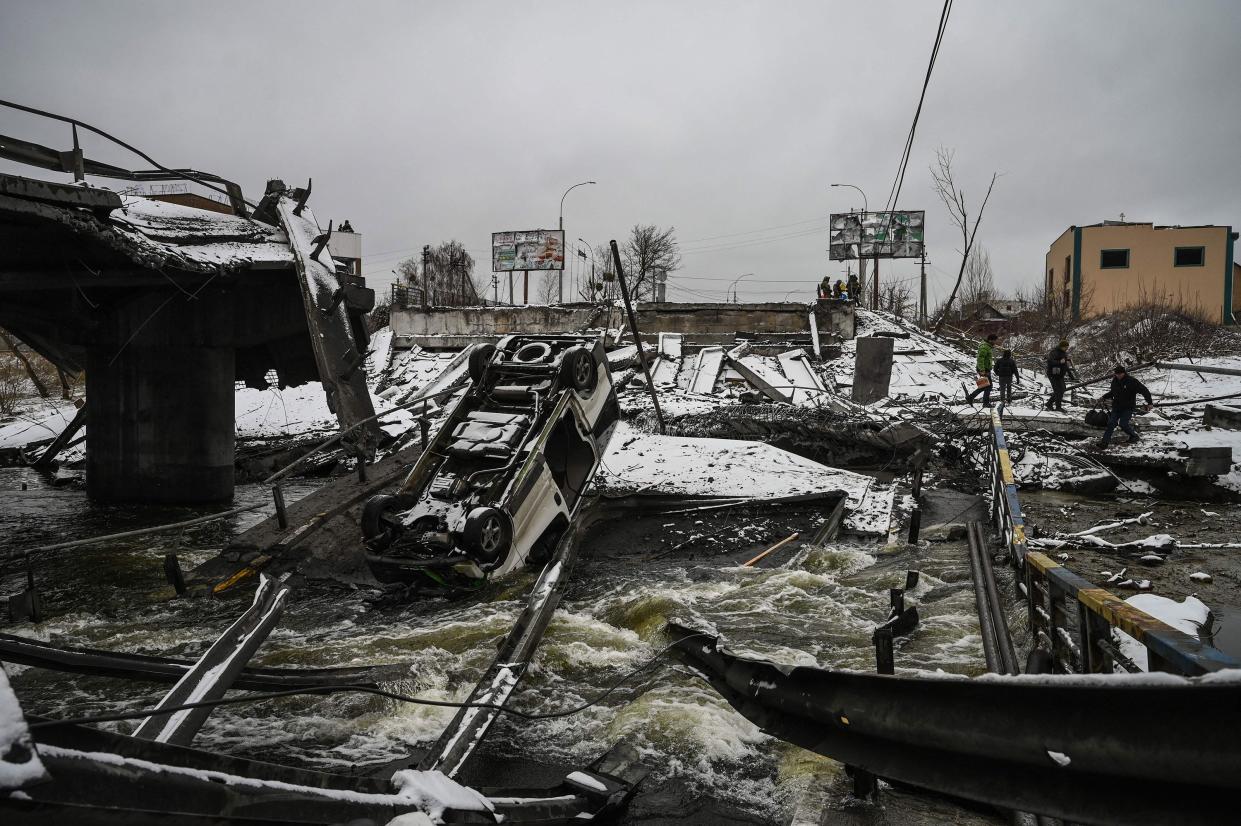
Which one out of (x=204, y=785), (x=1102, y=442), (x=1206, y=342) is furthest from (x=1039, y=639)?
(x=1206, y=342)

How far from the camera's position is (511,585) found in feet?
28.5

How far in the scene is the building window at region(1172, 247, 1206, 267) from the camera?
4094 cm

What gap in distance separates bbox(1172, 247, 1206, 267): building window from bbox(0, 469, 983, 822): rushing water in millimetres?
39673

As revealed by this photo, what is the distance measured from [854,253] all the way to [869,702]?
4131 cm

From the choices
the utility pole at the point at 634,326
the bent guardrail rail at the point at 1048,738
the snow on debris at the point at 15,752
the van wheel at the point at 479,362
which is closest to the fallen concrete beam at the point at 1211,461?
the utility pole at the point at 634,326

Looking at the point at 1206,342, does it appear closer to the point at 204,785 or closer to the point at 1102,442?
the point at 1102,442

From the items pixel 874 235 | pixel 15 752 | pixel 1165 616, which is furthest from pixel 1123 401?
pixel 874 235

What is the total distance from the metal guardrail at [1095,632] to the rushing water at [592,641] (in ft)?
3.45

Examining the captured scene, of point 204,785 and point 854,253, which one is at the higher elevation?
point 854,253

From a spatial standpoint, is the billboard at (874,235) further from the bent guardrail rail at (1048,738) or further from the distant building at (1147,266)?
the bent guardrail rail at (1048,738)

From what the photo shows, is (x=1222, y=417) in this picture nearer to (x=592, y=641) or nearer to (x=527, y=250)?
(x=592, y=641)

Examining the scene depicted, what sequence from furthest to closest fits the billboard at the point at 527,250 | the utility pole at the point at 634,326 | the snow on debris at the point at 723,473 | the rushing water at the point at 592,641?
the billboard at the point at 527,250 < the utility pole at the point at 634,326 < the snow on debris at the point at 723,473 < the rushing water at the point at 592,641

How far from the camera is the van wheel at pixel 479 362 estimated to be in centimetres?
1047

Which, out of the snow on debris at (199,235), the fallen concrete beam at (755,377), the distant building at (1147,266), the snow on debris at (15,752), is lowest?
the snow on debris at (15,752)
